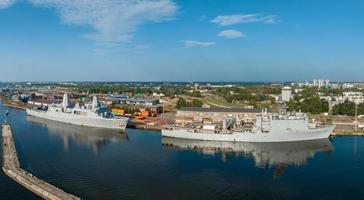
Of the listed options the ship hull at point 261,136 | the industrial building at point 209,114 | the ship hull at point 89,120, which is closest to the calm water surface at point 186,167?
the ship hull at point 261,136

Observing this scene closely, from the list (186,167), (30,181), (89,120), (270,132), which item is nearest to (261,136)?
(270,132)

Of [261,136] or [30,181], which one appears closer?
[30,181]

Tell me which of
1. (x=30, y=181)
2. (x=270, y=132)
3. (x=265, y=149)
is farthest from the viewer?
(x=270, y=132)

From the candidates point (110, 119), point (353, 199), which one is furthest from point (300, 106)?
point (353, 199)

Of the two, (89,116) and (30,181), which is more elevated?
(89,116)

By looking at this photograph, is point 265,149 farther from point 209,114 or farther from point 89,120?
point 89,120

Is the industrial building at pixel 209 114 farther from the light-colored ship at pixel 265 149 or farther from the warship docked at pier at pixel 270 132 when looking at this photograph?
the light-colored ship at pixel 265 149
